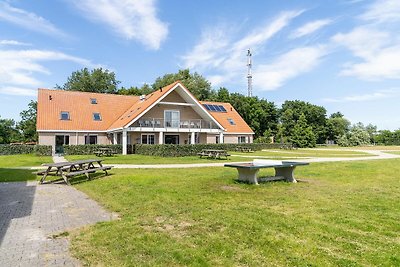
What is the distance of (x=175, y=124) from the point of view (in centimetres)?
3266

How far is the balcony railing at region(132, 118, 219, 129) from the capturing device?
3091 centimetres

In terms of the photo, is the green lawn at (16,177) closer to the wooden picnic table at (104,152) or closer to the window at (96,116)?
the wooden picnic table at (104,152)

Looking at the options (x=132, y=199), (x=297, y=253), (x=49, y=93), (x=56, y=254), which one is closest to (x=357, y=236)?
(x=297, y=253)

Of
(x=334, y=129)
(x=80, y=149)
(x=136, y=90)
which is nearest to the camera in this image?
(x=80, y=149)

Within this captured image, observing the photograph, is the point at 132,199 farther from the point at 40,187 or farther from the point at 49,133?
the point at 49,133

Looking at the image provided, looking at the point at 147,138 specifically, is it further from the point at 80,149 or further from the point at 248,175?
the point at 248,175

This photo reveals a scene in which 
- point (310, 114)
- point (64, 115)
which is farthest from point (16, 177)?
point (310, 114)

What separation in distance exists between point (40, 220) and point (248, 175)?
6.65m

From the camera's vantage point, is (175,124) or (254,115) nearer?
(175,124)

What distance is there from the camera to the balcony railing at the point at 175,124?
101ft

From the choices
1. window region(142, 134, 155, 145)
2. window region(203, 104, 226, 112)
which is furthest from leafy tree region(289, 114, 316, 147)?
window region(142, 134, 155, 145)

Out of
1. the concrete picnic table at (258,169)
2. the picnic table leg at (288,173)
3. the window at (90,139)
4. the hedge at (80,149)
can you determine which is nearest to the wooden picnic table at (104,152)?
the hedge at (80,149)

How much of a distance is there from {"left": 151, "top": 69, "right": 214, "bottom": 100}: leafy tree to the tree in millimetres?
9121

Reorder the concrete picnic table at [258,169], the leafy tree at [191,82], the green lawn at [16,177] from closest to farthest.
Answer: the concrete picnic table at [258,169], the green lawn at [16,177], the leafy tree at [191,82]
